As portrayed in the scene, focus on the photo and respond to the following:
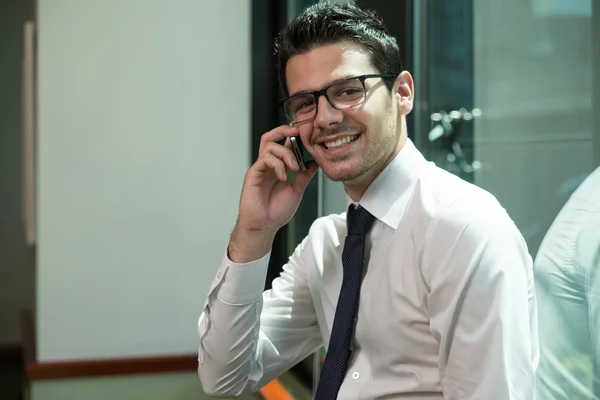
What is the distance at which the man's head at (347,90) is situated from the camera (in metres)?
1.20

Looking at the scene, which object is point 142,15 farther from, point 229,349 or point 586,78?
point 586,78

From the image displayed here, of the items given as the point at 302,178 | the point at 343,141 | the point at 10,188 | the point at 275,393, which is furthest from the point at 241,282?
the point at 10,188

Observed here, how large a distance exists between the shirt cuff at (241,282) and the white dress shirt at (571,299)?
1.79 feet

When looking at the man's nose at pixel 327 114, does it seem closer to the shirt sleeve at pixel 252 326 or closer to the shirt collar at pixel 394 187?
the shirt collar at pixel 394 187

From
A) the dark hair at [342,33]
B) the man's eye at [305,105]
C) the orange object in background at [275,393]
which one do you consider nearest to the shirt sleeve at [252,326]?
the man's eye at [305,105]

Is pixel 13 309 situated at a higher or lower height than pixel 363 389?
lower

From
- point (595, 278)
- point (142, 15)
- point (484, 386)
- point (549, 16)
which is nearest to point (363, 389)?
point (484, 386)

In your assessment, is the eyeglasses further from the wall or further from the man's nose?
the wall

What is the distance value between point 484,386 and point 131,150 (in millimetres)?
1952

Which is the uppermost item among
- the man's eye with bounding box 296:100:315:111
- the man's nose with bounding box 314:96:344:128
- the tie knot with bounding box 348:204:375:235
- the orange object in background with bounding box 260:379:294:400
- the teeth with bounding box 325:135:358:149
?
the man's eye with bounding box 296:100:315:111

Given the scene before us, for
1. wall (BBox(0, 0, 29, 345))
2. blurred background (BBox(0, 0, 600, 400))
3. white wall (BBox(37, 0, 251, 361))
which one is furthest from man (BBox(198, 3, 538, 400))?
wall (BBox(0, 0, 29, 345))

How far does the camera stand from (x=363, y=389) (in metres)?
1.15

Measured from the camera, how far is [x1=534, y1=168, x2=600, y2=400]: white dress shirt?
1.01 meters

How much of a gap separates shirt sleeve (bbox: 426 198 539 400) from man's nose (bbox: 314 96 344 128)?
0.93 feet
